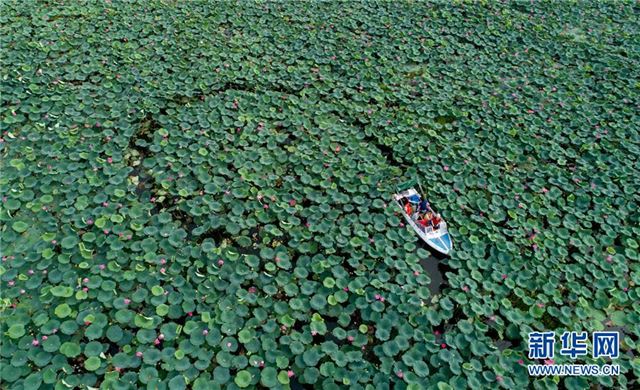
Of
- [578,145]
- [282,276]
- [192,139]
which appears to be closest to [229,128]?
[192,139]

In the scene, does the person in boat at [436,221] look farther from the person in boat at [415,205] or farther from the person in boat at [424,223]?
the person in boat at [415,205]

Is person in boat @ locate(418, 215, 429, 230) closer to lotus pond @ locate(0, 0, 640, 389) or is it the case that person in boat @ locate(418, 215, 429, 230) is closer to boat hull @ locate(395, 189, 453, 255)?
boat hull @ locate(395, 189, 453, 255)

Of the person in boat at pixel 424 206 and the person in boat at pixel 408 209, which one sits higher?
the person in boat at pixel 424 206

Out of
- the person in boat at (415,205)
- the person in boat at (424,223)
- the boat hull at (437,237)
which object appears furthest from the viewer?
the person in boat at (415,205)

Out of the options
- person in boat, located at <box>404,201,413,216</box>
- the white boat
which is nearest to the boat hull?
the white boat

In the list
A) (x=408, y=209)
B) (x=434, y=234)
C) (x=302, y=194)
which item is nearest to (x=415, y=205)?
(x=408, y=209)

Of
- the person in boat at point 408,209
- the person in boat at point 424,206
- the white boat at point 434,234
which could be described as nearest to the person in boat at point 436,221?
the white boat at point 434,234

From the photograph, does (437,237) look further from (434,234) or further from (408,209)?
(408,209)

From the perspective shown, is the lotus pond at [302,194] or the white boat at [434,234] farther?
the white boat at [434,234]

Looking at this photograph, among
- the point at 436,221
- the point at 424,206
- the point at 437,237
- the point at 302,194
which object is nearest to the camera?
the point at 437,237
